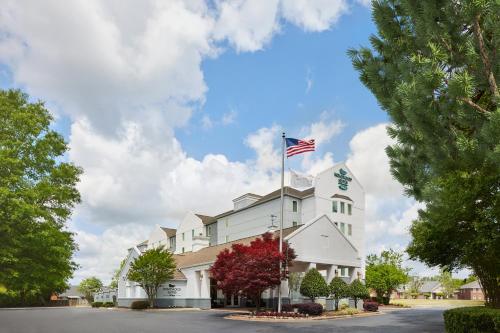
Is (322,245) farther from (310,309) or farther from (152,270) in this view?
(152,270)

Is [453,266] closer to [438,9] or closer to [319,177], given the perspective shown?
[438,9]

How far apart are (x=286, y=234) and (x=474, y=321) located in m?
26.8

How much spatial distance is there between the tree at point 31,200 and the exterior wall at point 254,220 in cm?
3129

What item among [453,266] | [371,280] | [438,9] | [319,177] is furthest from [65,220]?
[371,280]

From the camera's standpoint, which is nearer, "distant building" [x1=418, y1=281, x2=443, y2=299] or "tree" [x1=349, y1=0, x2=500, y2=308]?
"tree" [x1=349, y1=0, x2=500, y2=308]

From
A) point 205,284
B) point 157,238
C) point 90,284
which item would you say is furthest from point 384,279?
point 90,284

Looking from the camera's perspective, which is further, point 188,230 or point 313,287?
point 188,230

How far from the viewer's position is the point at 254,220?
55.2 metres

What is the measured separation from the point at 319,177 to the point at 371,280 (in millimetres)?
15817

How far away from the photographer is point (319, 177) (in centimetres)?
5200

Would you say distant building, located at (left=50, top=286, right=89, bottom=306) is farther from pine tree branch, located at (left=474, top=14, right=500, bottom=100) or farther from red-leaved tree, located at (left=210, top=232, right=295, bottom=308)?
pine tree branch, located at (left=474, top=14, right=500, bottom=100)

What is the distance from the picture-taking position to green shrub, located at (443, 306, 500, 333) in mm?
12750

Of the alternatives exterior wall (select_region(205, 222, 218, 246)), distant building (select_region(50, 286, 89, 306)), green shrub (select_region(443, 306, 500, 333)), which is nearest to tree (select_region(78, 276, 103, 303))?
distant building (select_region(50, 286, 89, 306))

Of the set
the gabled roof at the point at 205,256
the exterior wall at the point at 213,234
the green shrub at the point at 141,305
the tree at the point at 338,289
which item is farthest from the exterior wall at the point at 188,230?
the tree at the point at 338,289
